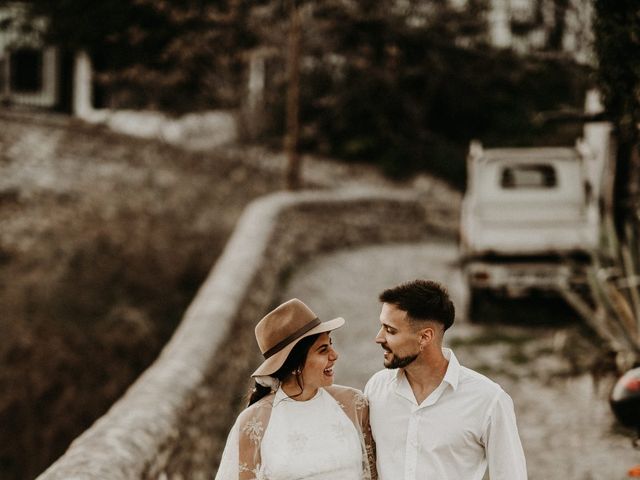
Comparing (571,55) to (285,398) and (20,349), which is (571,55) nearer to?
(20,349)

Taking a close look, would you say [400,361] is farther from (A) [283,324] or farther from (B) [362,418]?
(A) [283,324]

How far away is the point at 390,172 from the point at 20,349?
45.3 feet

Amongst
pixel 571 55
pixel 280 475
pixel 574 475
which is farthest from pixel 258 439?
pixel 571 55

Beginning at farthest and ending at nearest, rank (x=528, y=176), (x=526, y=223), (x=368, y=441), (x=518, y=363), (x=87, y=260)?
(x=87, y=260) < (x=528, y=176) < (x=526, y=223) < (x=518, y=363) < (x=368, y=441)

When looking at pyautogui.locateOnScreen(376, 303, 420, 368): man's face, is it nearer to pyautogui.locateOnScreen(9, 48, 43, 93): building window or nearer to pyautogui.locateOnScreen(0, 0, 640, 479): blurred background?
pyautogui.locateOnScreen(0, 0, 640, 479): blurred background

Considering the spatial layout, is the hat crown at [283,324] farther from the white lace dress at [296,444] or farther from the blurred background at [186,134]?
the blurred background at [186,134]

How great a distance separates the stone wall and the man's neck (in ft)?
5.53

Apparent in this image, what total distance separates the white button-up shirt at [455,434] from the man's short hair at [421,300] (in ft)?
0.54

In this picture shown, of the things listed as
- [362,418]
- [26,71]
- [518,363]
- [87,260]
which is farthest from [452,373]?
[26,71]

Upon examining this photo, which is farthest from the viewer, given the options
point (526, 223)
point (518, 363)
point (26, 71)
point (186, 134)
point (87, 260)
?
point (26, 71)

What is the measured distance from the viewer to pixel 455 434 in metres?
2.91

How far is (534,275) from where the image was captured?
11.0 meters

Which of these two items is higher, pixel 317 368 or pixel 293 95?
pixel 293 95

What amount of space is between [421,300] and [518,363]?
6934 mm
